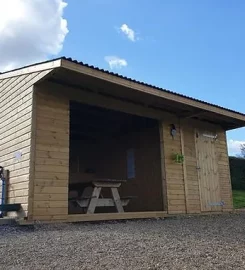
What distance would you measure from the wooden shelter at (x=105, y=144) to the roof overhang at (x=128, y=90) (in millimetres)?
20

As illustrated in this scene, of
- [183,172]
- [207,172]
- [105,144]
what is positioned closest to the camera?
[183,172]

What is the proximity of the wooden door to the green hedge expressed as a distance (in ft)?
25.4

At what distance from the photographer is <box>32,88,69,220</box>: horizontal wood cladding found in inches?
239

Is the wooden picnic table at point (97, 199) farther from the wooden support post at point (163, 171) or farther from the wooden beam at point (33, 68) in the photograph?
the wooden beam at point (33, 68)

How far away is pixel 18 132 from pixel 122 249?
3.78 metres

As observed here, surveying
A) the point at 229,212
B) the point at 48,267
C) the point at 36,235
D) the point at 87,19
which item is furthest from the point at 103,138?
the point at 48,267

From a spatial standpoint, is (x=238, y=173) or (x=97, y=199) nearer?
(x=97, y=199)

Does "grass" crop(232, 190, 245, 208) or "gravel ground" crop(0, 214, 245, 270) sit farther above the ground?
"grass" crop(232, 190, 245, 208)

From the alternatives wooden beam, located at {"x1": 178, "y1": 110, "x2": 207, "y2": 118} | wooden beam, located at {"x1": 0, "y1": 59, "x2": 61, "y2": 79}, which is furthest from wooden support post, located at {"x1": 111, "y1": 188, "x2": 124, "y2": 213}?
wooden beam, located at {"x1": 0, "y1": 59, "x2": 61, "y2": 79}

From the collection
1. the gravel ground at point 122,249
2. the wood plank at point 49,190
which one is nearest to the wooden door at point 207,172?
the gravel ground at point 122,249

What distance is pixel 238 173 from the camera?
673 inches

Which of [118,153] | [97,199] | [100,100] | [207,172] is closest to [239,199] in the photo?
[207,172]

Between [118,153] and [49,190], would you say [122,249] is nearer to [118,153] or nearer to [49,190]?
[49,190]

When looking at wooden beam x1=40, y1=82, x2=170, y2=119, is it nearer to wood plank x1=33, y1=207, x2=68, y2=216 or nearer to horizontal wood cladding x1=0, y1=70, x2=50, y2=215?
horizontal wood cladding x1=0, y1=70, x2=50, y2=215
